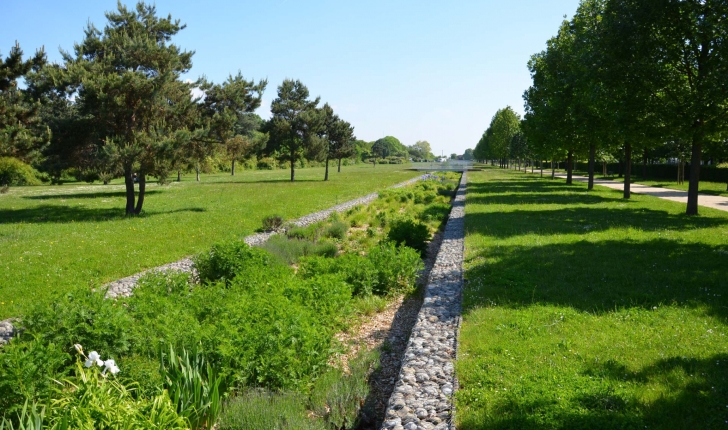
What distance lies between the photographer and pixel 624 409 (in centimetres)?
414

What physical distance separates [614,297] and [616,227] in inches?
306

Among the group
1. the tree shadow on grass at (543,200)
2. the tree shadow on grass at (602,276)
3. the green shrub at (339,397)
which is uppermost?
the tree shadow on grass at (543,200)

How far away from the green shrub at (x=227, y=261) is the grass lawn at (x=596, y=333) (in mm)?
4121

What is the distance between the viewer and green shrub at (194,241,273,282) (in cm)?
939

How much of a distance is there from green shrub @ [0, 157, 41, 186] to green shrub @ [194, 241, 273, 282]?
130 feet

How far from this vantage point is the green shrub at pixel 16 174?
4100 cm

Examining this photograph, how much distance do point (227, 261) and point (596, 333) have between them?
6.52 meters

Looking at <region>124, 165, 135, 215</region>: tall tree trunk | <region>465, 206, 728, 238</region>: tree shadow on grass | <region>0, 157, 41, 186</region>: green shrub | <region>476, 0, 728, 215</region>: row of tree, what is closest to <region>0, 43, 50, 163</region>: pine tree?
<region>124, 165, 135, 215</region>: tall tree trunk

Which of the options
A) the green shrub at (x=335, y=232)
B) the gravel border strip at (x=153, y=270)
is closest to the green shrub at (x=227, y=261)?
the gravel border strip at (x=153, y=270)

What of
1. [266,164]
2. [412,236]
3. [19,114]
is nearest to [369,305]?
[412,236]

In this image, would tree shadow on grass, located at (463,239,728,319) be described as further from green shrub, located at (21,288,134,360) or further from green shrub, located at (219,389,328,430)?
green shrub, located at (21,288,134,360)

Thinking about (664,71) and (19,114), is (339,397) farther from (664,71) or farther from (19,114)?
(19,114)

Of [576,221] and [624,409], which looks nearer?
[624,409]

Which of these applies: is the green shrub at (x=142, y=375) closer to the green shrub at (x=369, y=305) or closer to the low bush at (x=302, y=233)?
the green shrub at (x=369, y=305)
